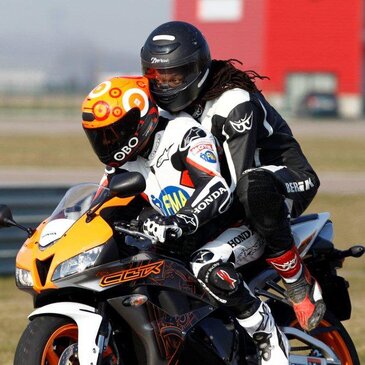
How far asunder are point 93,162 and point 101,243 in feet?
68.8

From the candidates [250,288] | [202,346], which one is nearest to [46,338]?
[202,346]

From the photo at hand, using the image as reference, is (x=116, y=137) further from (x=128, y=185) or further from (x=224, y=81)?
(x=224, y=81)

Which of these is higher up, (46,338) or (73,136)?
(46,338)

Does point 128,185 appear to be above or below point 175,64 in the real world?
below

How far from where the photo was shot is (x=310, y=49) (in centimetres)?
6431

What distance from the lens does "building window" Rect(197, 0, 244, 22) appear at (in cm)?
6675

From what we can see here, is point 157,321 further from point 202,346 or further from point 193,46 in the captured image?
point 193,46

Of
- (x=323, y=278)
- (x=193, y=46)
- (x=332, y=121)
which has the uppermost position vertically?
(x=193, y=46)

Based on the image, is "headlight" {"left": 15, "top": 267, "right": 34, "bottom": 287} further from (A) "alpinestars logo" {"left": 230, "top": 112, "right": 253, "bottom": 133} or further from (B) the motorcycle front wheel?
(A) "alpinestars logo" {"left": 230, "top": 112, "right": 253, "bottom": 133}

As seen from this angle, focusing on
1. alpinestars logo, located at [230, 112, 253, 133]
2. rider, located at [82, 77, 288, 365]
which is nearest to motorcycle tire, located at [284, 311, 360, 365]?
rider, located at [82, 77, 288, 365]

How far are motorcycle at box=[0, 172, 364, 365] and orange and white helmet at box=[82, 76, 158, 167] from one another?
207 millimetres

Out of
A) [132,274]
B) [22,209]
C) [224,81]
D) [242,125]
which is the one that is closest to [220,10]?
[22,209]

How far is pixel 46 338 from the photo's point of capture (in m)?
4.68

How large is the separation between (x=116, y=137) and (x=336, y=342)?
1.78 meters
